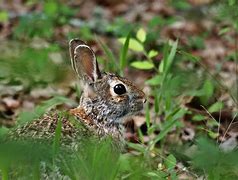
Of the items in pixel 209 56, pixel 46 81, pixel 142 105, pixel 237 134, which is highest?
pixel 46 81

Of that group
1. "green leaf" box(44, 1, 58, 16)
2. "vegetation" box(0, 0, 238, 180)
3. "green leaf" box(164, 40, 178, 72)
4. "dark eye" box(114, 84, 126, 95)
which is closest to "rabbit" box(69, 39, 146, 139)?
"dark eye" box(114, 84, 126, 95)

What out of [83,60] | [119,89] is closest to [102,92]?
[119,89]

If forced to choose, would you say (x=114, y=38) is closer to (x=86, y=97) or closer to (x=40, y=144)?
(x=86, y=97)

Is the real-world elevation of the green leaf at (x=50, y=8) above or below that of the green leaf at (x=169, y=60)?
below

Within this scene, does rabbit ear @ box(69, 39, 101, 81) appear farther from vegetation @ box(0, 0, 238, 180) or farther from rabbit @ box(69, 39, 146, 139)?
vegetation @ box(0, 0, 238, 180)

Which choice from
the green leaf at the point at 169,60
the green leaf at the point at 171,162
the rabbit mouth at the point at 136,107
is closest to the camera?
the green leaf at the point at 171,162

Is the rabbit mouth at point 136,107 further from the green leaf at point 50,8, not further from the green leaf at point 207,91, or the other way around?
the green leaf at point 50,8

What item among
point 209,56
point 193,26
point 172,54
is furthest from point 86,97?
point 193,26

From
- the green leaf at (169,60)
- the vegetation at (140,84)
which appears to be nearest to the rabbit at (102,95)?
the vegetation at (140,84)

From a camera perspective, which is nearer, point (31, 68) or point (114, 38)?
point (31, 68)
